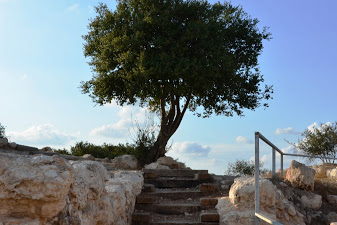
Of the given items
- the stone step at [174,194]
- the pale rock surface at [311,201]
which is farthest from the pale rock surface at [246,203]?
→ the pale rock surface at [311,201]

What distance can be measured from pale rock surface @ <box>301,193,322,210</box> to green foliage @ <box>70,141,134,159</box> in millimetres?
9691

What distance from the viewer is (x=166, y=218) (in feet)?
25.5

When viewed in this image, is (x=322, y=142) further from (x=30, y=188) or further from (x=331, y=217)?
(x=30, y=188)

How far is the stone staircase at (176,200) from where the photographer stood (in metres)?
7.34

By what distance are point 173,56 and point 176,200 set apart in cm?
682

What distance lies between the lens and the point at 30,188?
3.12 m

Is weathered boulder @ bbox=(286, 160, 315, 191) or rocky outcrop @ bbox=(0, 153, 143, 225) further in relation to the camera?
weathered boulder @ bbox=(286, 160, 315, 191)

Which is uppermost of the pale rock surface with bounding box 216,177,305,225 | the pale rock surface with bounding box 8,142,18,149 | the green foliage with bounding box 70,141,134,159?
the green foliage with bounding box 70,141,134,159

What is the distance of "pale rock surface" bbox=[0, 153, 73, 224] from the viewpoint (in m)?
3.10

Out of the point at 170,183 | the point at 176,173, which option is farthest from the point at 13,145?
the point at 170,183

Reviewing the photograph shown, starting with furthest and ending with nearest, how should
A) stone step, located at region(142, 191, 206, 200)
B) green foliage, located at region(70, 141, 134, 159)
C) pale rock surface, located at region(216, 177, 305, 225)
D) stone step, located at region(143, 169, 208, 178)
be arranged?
1. green foliage, located at region(70, 141, 134, 159)
2. stone step, located at region(143, 169, 208, 178)
3. stone step, located at region(142, 191, 206, 200)
4. pale rock surface, located at region(216, 177, 305, 225)

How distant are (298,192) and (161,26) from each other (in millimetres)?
8793

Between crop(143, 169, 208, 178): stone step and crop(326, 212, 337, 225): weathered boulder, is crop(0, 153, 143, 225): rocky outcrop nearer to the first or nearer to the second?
crop(326, 212, 337, 225): weathered boulder

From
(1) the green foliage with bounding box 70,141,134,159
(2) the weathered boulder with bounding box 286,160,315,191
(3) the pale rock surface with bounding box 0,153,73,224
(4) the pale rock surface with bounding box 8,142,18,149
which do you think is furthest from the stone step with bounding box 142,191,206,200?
(1) the green foliage with bounding box 70,141,134,159
